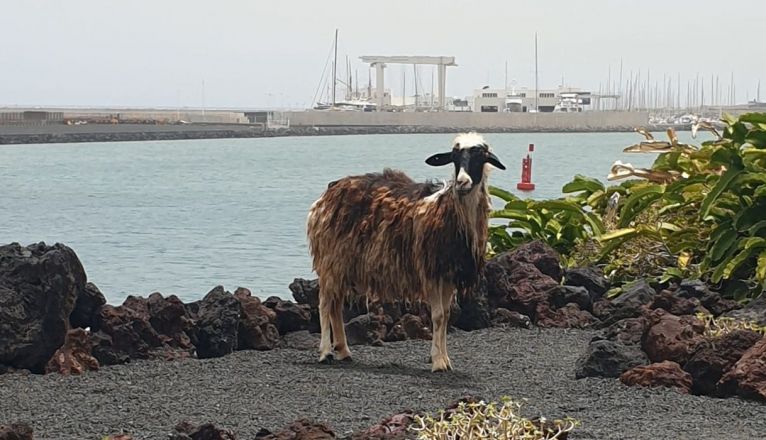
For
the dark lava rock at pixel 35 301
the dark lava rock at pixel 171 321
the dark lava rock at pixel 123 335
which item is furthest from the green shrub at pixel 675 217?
the dark lava rock at pixel 35 301

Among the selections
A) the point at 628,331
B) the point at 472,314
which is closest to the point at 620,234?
the point at 472,314

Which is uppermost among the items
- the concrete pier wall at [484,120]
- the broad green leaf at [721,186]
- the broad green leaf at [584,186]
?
the broad green leaf at [721,186]

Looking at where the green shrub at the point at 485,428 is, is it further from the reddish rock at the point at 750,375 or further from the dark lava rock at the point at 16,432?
the reddish rock at the point at 750,375

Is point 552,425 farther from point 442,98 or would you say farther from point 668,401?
point 442,98

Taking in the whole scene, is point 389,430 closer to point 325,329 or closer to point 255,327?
point 325,329

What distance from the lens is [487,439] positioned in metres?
5.97

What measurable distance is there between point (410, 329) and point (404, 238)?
139 cm

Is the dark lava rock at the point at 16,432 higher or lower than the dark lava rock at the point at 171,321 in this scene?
higher

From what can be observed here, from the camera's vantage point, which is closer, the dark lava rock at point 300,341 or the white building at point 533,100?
the dark lava rock at point 300,341

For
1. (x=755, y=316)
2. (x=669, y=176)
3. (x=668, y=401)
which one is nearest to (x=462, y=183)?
(x=668, y=401)

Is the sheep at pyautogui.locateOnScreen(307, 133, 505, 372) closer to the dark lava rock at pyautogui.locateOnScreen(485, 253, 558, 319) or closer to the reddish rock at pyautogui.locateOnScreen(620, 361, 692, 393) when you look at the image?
the reddish rock at pyautogui.locateOnScreen(620, 361, 692, 393)

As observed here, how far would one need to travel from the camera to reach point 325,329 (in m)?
10.0

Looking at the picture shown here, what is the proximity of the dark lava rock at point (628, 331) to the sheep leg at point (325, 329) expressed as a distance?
6.61 ft

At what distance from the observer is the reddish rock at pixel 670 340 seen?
8.94 metres
